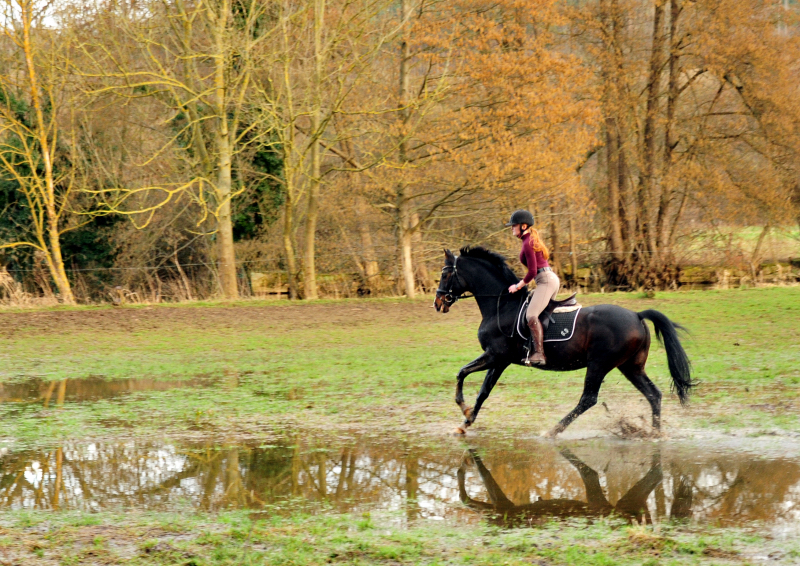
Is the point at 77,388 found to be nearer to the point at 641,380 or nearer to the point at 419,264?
the point at 641,380

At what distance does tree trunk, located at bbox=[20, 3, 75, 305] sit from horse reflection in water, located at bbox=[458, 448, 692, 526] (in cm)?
1888

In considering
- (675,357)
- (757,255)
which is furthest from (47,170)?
(757,255)

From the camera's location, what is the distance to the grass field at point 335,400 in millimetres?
5070

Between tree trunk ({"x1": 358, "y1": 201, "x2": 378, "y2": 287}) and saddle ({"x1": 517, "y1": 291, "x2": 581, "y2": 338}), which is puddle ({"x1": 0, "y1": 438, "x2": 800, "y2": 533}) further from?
tree trunk ({"x1": 358, "y1": 201, "x2": 378, "y2": 287})

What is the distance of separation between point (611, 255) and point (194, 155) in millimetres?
14644

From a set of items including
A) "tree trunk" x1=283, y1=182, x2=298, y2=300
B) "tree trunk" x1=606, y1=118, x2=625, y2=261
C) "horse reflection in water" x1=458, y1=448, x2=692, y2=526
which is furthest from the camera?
"tree trunk" x1=606, y1=118, x2=625, y2=261

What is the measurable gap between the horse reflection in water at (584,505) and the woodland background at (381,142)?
1649cm

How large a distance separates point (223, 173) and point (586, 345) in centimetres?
1608

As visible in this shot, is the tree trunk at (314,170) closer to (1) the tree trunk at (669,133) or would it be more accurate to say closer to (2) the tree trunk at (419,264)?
(2) the tree trunk at (419,264)

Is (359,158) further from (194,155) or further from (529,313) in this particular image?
(529,313)

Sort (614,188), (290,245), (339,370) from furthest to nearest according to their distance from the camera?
(614,188)
(290,245)
(339,370)

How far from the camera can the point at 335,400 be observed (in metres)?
10.7

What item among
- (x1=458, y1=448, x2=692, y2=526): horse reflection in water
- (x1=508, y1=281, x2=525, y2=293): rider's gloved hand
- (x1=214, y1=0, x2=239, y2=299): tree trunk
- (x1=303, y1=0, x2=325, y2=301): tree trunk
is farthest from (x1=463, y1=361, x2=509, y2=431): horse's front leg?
(x1=214, y1=0, x2=239, y2=299): tree trunk

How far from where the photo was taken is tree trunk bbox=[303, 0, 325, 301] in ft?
72.4
